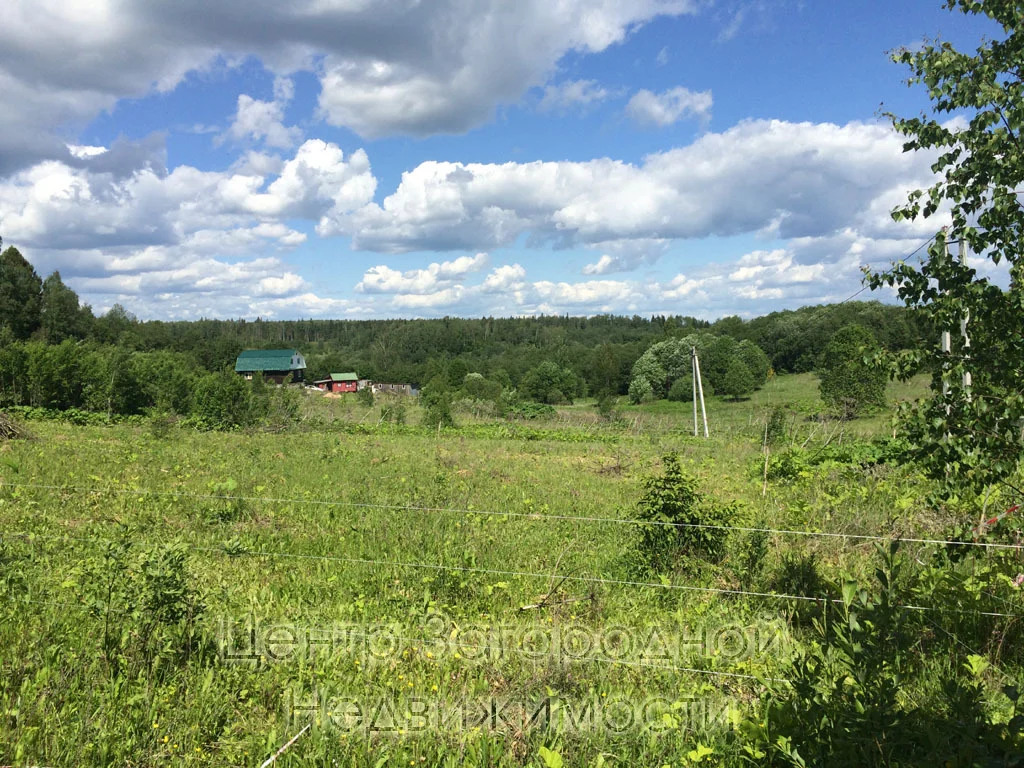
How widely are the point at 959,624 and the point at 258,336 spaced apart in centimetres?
16586

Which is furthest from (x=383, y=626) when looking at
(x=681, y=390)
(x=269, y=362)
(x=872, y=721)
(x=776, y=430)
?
(x=269, y=362)

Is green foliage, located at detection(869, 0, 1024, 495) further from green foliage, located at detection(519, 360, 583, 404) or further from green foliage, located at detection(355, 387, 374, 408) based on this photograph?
green foliage, located at detection(519, 360, 583, 404)

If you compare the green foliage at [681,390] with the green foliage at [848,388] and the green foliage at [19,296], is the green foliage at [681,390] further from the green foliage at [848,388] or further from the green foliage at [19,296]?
the green foliage at [19,296]

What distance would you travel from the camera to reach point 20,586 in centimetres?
477

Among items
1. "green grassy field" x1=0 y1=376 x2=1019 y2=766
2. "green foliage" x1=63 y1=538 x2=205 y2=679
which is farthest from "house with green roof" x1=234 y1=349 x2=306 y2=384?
"green foliage" x1=63 y1=538 x2=205 y2=679

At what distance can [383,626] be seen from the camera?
4.79 meters

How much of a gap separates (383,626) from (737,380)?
170 ft

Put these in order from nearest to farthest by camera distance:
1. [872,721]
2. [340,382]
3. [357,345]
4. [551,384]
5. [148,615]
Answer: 1. [872,721]
2. [148,615]
3. [551,384]
4. [340,382]
5. [357,345]

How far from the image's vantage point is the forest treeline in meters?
30.3

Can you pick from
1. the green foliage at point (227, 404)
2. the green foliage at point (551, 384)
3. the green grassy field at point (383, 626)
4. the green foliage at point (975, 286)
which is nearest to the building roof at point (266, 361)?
the green foliage at point (551, 384)

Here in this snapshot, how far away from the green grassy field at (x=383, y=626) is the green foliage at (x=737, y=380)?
145ft

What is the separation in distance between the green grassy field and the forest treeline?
9.05 feet

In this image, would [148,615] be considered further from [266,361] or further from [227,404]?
[266,361]

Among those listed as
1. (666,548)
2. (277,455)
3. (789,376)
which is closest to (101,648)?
(666,548)
